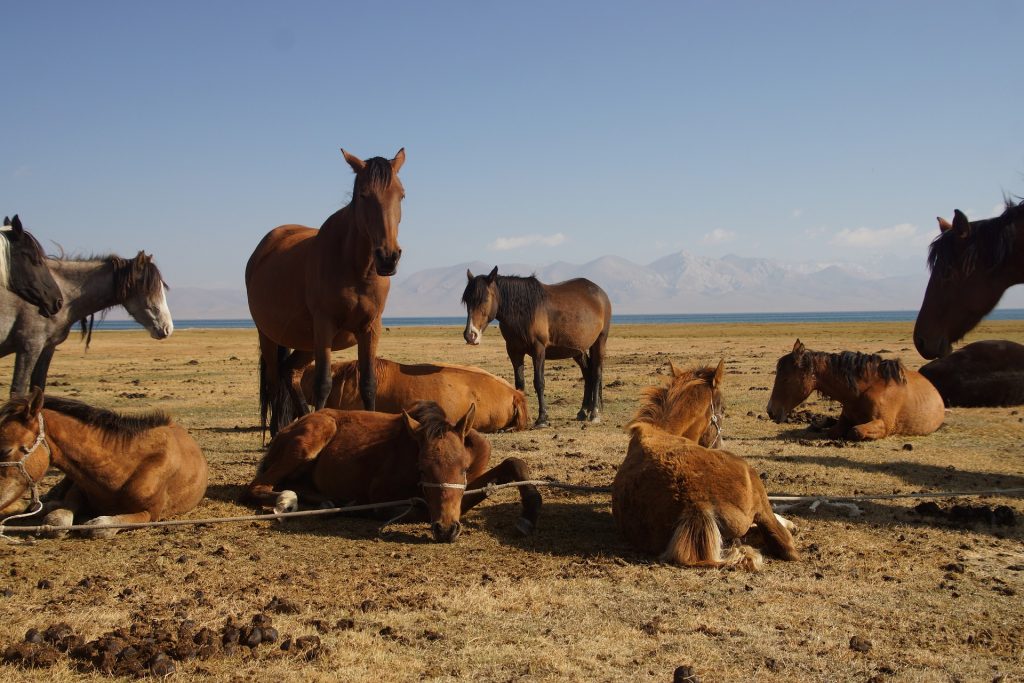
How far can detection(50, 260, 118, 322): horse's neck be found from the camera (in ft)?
Answer: 29.1

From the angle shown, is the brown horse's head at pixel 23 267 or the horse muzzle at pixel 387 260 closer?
the brown horse's head at pixel 23 267

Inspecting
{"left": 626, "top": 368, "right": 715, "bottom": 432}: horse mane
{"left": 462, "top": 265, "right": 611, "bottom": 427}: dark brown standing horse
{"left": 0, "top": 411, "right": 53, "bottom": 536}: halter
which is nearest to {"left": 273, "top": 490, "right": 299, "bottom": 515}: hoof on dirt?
{"left": 0, "top": 411, "right": 53, "bottom": 536}: halter

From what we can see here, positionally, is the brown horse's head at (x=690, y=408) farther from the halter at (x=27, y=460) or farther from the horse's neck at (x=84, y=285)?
the horse's neck at (x=84, y=285)

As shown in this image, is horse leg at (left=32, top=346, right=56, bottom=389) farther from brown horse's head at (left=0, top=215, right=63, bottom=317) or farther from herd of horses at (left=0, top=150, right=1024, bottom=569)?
brown horse's head at (left=0, top=215, right=63, bottom=317)

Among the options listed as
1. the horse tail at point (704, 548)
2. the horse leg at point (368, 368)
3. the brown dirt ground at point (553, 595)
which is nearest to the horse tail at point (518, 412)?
the horse leg at point (368, 368)

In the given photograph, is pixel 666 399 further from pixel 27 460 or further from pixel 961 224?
pixel 27 460

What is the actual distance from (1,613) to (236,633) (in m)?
1.33

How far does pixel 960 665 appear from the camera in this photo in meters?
3.80

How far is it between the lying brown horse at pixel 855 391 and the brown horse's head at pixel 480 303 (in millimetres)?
4417

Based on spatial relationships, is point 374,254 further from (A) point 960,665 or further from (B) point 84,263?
(A) point 960,665

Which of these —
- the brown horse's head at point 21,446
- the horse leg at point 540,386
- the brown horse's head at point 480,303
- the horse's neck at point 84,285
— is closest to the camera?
the brown horse's head at point 21,446

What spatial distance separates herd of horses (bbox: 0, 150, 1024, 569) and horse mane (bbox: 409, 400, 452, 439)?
2 centimetres

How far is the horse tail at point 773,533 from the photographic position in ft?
17.9

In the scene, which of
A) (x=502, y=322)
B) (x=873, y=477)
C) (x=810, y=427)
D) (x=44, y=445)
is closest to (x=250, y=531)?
(x=44, y=445)
